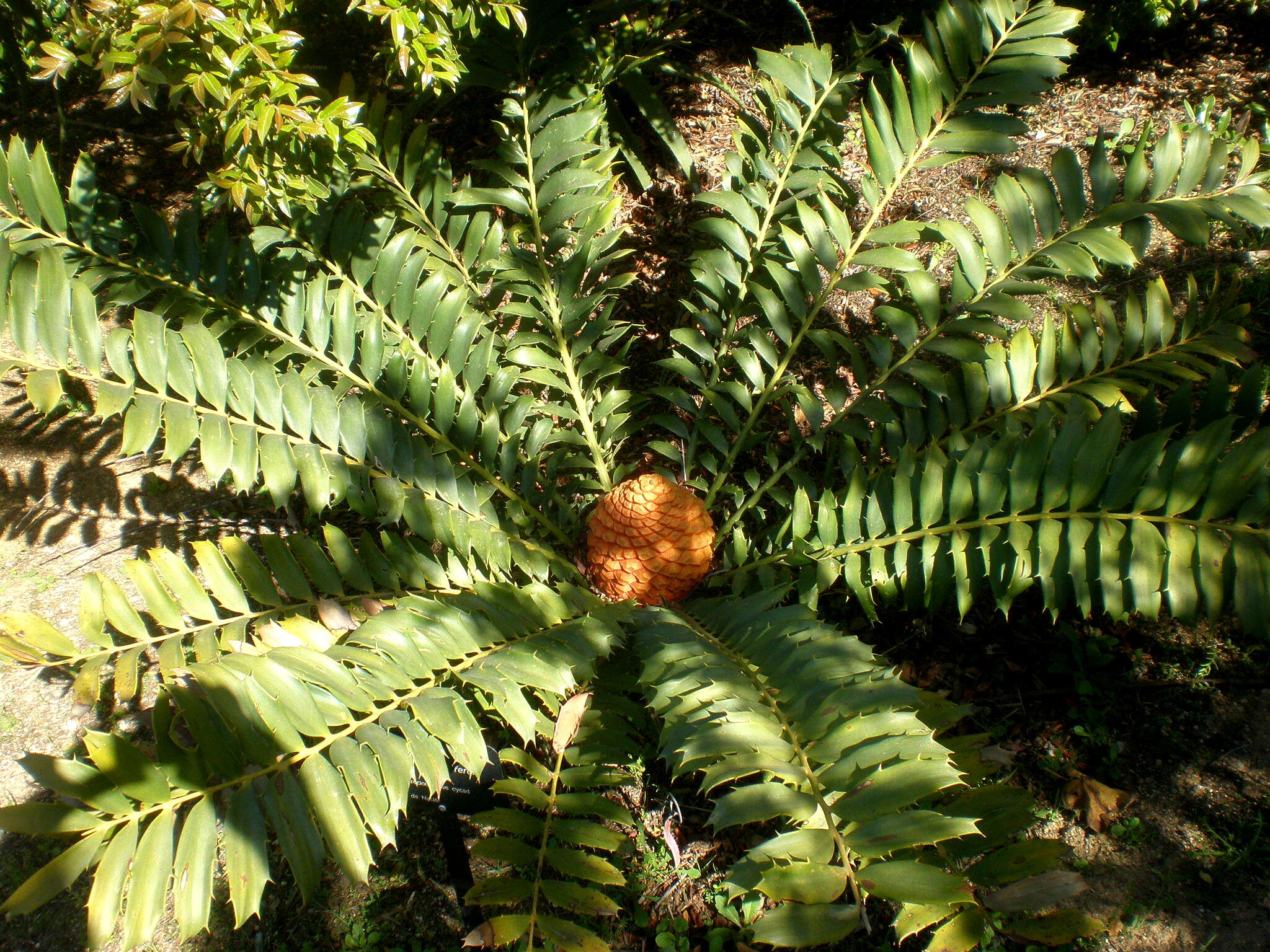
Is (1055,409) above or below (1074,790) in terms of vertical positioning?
above

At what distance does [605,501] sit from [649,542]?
0.55 ft

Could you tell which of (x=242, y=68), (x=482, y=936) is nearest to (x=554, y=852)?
(x=482, y=936)

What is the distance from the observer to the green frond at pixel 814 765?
0.88 metres

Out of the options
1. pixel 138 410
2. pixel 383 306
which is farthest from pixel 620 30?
pixel 138 410

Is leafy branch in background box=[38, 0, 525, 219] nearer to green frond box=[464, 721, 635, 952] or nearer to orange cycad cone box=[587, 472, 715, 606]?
orange cycad cone box=[587, 472, 715, 606]

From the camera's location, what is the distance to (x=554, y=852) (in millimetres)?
1364

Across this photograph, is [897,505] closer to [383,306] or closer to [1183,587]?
[1183,587]

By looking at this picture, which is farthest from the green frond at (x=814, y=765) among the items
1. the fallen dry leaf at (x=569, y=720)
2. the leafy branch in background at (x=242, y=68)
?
the leafy branch in background at (x=242, y=68)

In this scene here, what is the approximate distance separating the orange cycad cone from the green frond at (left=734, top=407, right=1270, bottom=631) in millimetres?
289

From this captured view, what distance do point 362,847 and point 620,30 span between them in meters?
2.54

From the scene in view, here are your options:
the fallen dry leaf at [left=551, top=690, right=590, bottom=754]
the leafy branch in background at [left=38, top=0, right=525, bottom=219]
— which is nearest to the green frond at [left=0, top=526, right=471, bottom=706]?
the fallen dry leaf at [left=551, top=690, right=590, bottom=754]

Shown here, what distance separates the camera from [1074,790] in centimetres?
181

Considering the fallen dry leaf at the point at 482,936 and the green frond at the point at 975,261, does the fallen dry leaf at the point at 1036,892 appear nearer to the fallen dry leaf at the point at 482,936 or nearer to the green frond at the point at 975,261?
the fallen dry leaf at the point at 482,936

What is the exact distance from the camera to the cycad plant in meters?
0.97
